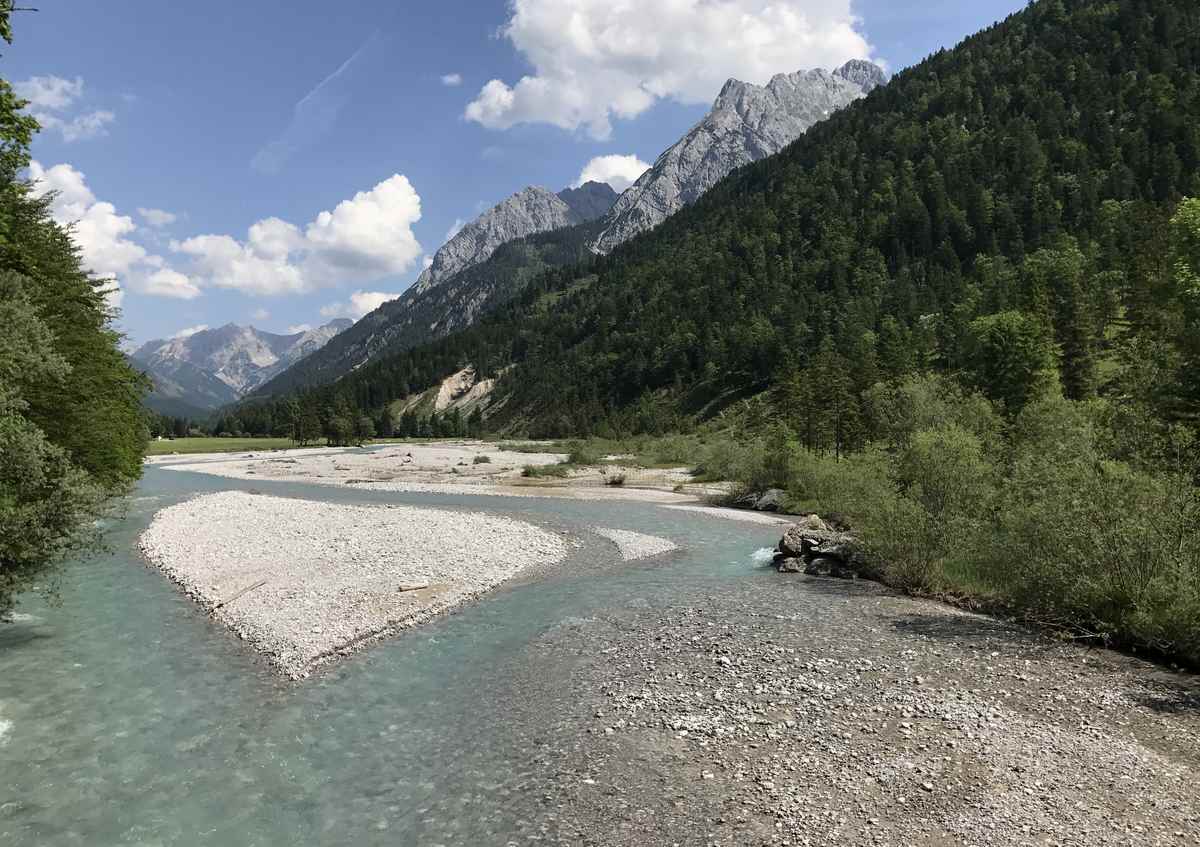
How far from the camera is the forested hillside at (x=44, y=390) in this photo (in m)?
15.9

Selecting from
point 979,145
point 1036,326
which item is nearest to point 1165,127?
point 979,145

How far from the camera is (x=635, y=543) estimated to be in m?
38.4

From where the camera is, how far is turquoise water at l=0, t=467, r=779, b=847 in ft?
36.7

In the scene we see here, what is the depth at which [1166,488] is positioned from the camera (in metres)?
17.7

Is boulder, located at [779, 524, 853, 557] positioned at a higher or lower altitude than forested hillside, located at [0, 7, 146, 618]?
lower

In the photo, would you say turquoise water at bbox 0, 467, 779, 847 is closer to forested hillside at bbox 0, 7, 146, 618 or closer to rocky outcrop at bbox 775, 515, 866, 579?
forested hillside at bbox 0, 7, 146, 618

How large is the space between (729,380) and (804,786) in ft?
497

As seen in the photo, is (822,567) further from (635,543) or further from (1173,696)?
(1173,696)

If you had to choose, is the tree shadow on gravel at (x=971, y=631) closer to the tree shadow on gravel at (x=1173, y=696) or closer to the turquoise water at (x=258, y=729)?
the tree shadow on gravel at (x=1173, y=696)

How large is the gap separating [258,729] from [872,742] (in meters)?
13.6

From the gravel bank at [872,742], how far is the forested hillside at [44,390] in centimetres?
1456

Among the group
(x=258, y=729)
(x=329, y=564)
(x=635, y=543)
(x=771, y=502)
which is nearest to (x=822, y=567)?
(x=635, y=543)

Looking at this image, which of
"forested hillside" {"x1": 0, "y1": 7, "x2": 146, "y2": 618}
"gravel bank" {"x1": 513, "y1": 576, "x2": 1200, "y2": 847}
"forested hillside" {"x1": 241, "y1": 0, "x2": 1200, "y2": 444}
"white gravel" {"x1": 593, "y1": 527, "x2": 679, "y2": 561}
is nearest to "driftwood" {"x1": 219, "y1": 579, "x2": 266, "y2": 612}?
"forested hillside" {"x1": 0, "y1": 7, "x2": 146, "y2": 618}

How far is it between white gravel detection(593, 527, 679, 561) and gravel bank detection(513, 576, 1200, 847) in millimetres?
14442
